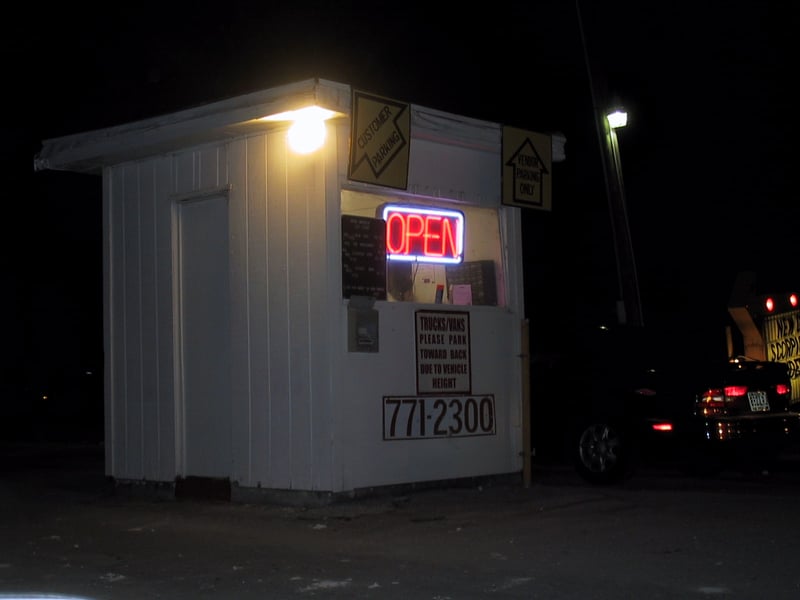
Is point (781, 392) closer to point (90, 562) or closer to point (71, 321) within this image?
point (90, 562)

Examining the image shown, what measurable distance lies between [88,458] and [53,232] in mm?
16787

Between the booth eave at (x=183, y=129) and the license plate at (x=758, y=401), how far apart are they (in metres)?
5.39

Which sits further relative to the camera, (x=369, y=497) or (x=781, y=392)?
(x=781, y=392)

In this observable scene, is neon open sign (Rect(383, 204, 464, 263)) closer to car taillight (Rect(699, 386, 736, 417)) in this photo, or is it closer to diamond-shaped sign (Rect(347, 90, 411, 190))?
diamond-shaped sign (Rect(347, 90, 411, 190))

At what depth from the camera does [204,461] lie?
11789 mm

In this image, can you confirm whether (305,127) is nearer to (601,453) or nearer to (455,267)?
(455,267)

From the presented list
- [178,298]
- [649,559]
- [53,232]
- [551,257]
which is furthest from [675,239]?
[649,559]

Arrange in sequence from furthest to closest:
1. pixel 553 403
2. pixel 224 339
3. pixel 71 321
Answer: pixel 71 321 → pixel 553 403 → pixel 224 339

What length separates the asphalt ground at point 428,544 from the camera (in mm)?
7102

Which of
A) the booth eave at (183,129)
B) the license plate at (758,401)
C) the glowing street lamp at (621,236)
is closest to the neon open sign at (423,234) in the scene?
A: the booth eave at (183,129)

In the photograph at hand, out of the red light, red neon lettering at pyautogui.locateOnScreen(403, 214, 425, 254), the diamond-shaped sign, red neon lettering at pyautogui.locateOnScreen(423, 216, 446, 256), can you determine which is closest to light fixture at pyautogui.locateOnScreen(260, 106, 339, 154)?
the diamond-shaped sign

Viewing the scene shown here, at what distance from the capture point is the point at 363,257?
11305 mm

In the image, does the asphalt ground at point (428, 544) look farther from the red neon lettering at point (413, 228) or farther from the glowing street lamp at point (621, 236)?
the glowing street lamp at point (621, 236)

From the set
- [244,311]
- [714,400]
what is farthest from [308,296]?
[714,400]
